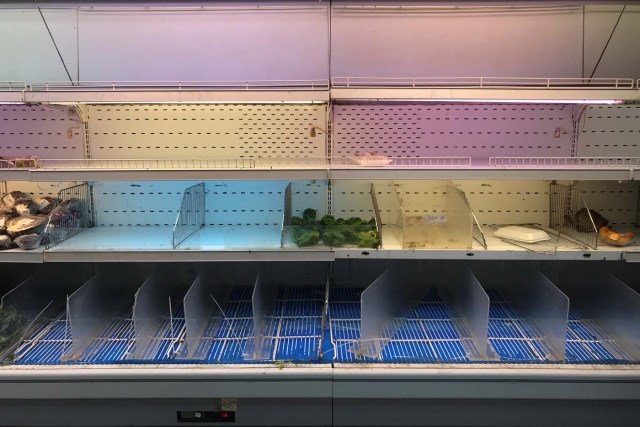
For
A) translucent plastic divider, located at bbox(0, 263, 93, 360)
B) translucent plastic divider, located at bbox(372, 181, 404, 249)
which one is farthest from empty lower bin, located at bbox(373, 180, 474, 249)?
translucent plastic divider, located at bbox(0, 263, 93, 360)

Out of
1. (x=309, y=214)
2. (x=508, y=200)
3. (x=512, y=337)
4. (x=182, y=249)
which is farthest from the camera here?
(x=508, y=200)

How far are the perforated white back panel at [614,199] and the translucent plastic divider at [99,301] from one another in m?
2.79

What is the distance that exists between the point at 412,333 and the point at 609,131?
1.71 metres

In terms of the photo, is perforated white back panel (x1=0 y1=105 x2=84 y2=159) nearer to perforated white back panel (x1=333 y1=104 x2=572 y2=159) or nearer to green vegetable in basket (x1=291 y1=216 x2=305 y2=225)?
green vegetable in basket (x1=291 y1=216 x2=305 y2=225)

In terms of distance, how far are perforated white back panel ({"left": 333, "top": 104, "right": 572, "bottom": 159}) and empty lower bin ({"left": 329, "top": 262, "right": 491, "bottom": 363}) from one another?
73 cm

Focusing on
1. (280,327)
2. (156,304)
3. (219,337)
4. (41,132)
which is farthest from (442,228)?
(41,132)

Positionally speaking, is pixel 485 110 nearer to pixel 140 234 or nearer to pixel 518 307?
pixel 518 307

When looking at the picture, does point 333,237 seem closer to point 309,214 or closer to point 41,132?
point 309,214

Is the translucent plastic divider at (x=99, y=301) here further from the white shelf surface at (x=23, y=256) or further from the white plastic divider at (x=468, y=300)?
the white plastic divider at (x=468, y=300)

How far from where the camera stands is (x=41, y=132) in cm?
259

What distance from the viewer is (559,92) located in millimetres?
1985

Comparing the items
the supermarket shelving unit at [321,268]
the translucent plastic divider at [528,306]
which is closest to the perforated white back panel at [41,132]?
the supermarket shelving unit at [321,268]

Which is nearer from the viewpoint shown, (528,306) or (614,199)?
(528,306)

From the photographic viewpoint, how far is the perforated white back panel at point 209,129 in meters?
2.60
